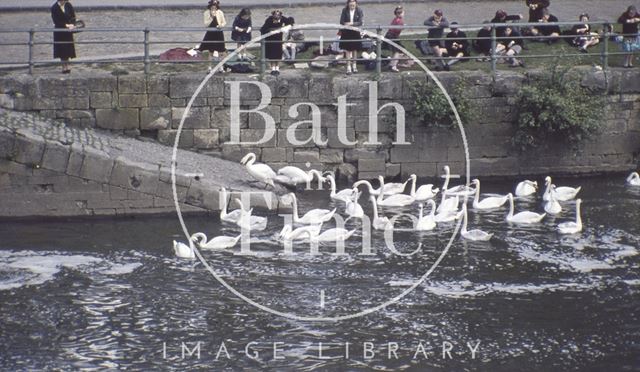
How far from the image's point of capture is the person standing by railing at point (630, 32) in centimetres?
2258

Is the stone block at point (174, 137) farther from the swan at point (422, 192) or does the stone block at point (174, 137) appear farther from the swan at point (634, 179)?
the swan at point (634, 179)

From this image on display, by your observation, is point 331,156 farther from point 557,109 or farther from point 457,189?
point 557,109

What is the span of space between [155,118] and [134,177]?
2459 millimetres

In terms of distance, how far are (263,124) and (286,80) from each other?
0.81 metres

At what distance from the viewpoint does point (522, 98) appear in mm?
21469

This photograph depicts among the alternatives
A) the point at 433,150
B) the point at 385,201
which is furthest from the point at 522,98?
the point at 385,201

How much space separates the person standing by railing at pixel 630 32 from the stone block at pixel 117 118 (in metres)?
8.49

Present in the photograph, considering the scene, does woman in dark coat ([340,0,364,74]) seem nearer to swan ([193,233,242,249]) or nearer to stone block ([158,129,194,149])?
stone block ([158,129,194,149])

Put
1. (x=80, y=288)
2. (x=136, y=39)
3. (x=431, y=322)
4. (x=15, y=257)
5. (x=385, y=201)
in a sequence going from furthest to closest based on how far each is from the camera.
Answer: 1. (x=136, y=39)
2. (x=385, y=201)
3. (x=15, y=257)
4. (x=80, y=288)
5. (x=431, y=322)

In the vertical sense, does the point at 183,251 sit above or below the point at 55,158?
below

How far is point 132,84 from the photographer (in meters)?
20.5

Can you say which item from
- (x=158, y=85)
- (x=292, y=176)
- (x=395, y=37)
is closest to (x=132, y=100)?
(x=158, y=85)

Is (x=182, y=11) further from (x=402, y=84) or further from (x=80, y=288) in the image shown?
(x=80, y=288)
